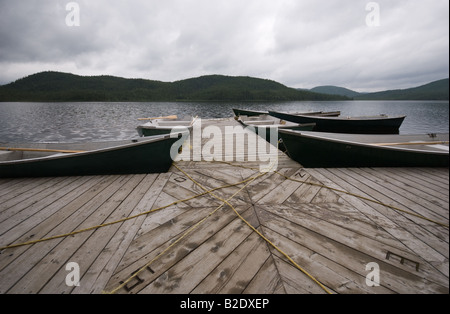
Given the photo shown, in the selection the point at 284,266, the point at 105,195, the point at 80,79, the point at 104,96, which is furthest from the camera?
the point at 80,79

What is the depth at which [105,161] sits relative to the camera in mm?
4051

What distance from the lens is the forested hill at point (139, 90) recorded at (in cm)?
8519

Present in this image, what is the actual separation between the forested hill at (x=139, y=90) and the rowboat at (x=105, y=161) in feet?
271

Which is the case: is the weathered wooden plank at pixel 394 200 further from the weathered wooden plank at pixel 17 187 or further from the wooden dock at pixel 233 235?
the weathered wooden plank at pixel 17 187

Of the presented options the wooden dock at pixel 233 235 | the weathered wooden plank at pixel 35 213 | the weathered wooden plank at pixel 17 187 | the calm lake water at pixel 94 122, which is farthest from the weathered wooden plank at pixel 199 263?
the calm lake water at pixel 94 122

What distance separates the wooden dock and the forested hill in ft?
275

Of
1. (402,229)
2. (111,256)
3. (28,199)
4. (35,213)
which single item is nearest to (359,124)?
(402,229)

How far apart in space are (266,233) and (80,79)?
14739cm

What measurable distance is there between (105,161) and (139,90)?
355ft

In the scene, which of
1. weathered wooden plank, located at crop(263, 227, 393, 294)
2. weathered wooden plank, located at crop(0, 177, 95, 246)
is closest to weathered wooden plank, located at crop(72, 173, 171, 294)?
weathered wooden plank, located at crop(0, 177, 95, 246)

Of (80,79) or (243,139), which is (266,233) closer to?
(243,139)

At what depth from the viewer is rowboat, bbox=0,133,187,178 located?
3850 mm

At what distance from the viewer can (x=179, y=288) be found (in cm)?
164
